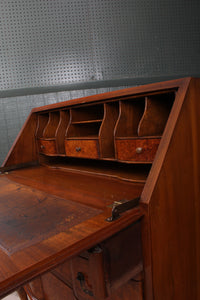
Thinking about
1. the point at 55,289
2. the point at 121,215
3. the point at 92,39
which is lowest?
the point at 55,289

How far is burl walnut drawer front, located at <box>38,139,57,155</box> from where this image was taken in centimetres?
200

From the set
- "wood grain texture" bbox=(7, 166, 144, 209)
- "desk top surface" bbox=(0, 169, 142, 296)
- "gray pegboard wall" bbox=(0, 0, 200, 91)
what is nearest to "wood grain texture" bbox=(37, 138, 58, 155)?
"wood grain texture" bbox=(7, 166, 144, 209)

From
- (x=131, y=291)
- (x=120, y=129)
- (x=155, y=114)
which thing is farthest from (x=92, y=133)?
(x=131, y=291)

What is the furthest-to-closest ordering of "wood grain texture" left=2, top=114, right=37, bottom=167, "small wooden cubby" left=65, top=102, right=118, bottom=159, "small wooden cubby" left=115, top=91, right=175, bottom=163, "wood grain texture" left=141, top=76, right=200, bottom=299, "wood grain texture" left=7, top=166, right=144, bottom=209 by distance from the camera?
"wood grain texture" left=2, top=114, right=37, bottom=167, "small wooden cubby" left=65, top=102, right=118, bottom=159, "small wooden cubby" left=115, top=91, right=175, bottom=163, "wood grain texture" left=7, top=166, right=144, bottom=209, "wood grain texture" left=141, top=76, right=200, bottom=299

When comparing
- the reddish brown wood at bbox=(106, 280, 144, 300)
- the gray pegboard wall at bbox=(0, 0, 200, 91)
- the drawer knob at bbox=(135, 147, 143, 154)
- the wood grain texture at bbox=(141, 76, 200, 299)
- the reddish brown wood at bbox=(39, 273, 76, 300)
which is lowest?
the reddish brown wood at bbox=(39, 273, 76, 300)

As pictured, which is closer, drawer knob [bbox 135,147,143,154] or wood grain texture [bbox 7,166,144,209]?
wood grain texture [bbox 7,166,144,209]

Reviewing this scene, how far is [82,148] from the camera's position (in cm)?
168

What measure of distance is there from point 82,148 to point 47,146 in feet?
1.75

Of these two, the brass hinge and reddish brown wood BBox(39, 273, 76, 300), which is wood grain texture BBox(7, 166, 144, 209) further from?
reddish brown wood BBox(39, 273, 76, 300)

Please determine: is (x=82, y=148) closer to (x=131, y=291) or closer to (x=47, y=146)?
(x=47, y=146)

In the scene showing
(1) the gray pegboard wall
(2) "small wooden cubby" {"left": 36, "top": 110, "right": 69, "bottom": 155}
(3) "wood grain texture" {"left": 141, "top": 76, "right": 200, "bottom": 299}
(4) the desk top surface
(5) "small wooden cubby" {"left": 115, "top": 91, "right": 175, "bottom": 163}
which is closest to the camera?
(4) the desk top surface

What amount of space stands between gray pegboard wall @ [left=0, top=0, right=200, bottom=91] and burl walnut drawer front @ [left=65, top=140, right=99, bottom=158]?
1.65m

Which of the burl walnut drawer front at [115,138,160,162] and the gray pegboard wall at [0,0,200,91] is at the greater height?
the gray pegboard wall at [0,0,200,91]

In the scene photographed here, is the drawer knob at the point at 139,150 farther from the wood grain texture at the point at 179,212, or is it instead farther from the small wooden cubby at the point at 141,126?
the wood grain texture at the point at 179,212
